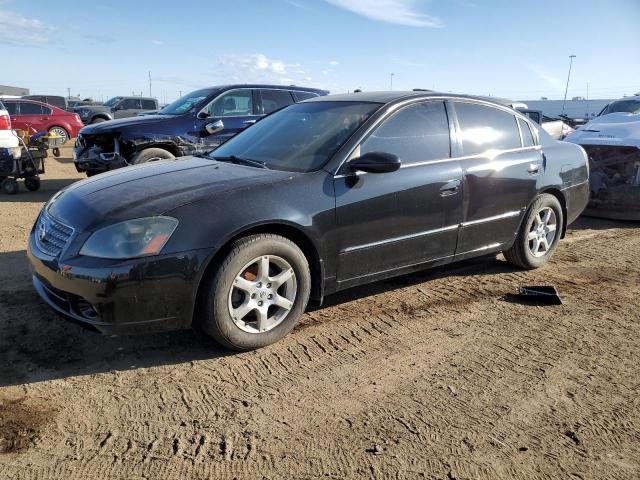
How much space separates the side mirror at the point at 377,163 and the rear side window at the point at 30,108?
17.4 m

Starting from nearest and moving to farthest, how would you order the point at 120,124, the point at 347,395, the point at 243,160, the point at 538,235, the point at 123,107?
the point at 347,395, the point at 243,160, the point at 538,235, the point at 120,124, the point at 123,107

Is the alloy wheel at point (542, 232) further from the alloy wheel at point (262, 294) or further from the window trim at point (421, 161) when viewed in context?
the alloy wheel at point (262, 294)

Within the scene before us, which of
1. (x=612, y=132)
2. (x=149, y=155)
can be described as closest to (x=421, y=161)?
(x=612, y=132)

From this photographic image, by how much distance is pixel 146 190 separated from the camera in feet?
10.9

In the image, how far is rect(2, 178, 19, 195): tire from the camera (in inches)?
344

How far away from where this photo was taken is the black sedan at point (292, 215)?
9.71ft

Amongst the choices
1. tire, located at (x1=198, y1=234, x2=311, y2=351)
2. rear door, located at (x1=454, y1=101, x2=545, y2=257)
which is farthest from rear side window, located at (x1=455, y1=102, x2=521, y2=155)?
tire, located at (x1=198, y1=234, x2=311, y2=351)

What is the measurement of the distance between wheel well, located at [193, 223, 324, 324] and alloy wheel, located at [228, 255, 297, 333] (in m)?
0.17

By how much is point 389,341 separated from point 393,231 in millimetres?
821

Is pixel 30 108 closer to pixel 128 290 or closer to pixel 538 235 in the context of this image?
pixel 128 290

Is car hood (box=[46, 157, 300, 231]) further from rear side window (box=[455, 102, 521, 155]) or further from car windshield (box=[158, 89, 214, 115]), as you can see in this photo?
car windshield (box=[158, 89, 214, 115])

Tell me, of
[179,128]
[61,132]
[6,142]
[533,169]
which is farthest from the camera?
[61,132]

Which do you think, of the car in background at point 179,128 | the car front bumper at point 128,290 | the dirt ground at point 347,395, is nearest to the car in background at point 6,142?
the car in background at point 179,128

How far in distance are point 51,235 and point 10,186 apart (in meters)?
6.65
